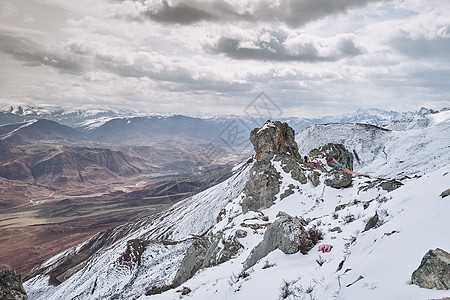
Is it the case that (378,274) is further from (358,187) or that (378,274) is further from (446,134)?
(446,134)

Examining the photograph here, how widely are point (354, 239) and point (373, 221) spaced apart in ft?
3.37

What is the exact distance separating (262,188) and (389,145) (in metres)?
Result: 76.3

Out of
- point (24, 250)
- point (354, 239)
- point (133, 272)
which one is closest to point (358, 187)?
point (354, 239)

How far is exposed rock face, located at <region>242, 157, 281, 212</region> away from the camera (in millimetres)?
31344

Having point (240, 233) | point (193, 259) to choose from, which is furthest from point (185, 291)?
point (193, 259)

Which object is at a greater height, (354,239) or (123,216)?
(354,239)

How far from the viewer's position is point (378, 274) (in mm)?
5543

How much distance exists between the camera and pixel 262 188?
1273 inches

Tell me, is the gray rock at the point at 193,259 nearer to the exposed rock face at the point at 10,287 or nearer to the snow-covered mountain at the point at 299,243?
the snow-covered mountain at the point at 299,243

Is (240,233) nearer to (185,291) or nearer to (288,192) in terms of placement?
(185,291)

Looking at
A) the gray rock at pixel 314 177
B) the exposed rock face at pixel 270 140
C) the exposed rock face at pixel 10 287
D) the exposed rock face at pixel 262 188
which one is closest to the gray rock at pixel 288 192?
the exposed rock face at pixel 262 188

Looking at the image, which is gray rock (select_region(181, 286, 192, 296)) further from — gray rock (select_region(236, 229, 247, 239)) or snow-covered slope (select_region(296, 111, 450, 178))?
snow-covered slope (select_region(296, 111, 450, 178))

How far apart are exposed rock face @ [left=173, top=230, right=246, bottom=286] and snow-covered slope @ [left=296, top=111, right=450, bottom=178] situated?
50.5m

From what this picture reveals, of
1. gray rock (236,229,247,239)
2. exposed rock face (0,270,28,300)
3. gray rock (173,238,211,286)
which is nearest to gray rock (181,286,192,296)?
exposed rock face (0,270,28,300)
